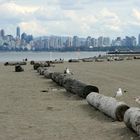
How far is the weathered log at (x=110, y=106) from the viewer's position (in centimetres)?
1261

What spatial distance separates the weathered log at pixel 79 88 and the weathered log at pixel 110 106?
2125mm

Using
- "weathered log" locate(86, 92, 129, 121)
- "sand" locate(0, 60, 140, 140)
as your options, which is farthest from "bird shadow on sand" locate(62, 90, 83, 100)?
"weathered log" locate(86, 92, 129, 121)

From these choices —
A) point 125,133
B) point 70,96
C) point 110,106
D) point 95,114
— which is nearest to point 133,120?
point 125,133

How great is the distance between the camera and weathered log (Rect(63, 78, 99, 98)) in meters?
17.5

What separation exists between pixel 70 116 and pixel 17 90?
29.6 ft

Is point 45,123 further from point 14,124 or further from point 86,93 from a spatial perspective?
point 86,93

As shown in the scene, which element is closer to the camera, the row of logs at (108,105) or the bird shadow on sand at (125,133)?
the bird shadow on sand at (125,133)

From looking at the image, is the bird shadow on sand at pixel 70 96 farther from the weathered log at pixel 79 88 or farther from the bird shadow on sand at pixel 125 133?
the bird shadow on sand at pixel 125 133

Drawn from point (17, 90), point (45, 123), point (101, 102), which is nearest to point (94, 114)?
point (101, 102)

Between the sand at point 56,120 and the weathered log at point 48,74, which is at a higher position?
the sand at point 56,120

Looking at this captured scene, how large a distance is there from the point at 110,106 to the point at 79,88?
520 cm

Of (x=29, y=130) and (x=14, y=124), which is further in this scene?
(x=14, y=124)

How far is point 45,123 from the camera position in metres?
12.7

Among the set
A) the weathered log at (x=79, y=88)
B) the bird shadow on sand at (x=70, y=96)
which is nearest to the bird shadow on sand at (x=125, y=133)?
the weathered log at (x=79, y=88)
